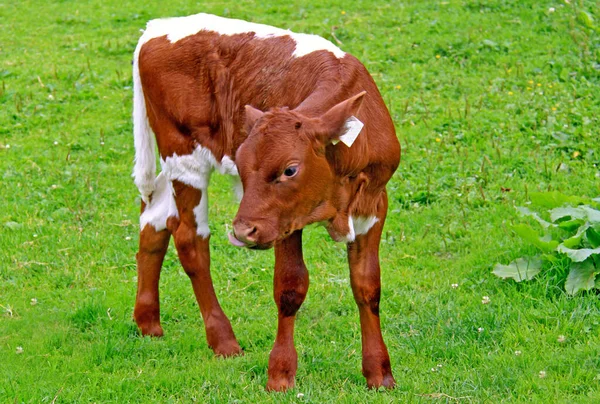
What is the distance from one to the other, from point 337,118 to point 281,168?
41cm

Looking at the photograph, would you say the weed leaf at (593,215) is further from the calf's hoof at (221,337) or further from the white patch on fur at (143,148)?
the white patch on fur at (143,148)

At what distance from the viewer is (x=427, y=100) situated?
10875 millimetres

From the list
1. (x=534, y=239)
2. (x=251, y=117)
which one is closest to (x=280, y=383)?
(x=251, y=117)

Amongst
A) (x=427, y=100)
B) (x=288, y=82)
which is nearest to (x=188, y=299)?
(x=288, y=82)

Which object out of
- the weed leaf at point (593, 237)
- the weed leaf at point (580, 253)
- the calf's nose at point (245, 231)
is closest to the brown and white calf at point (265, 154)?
the calf's nose at point (245, 231)

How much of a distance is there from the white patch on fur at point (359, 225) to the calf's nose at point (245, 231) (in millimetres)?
724

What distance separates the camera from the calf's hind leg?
21.3ft

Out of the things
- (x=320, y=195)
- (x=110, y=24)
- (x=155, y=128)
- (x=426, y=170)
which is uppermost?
(x=320, y=195)

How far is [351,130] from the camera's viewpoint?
16.6 ft

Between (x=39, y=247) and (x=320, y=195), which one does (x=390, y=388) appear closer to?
(x=320, y=195)

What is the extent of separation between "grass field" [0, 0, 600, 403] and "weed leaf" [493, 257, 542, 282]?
79 millimetres

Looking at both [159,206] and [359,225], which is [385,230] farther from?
[359,225]

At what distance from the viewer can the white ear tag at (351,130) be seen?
504cm

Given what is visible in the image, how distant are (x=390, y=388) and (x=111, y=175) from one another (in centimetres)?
508
